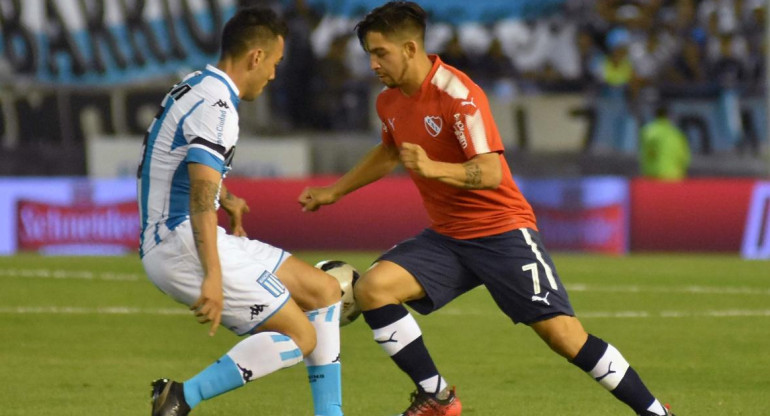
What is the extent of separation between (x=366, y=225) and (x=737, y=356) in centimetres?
961

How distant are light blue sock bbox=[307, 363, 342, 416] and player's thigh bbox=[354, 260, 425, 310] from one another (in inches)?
19.6

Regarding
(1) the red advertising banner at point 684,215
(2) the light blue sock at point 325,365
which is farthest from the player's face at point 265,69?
(1) the red advertising banner at point 684,215

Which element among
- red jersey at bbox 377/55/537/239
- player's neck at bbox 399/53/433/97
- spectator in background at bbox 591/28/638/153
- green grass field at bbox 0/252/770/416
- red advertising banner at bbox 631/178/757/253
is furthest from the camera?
spectator in background at bbox 591/28/638/153

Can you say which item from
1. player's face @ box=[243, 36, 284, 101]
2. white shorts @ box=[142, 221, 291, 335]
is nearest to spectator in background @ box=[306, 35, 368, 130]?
player's face @ box=[243, 36, 284, 101]

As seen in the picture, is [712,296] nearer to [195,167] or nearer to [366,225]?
[366,225]

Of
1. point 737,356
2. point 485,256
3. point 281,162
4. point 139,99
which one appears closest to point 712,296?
point 737,356

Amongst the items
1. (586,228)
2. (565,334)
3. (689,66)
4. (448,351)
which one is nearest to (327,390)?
(565,334)

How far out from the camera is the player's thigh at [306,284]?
6.86 metres

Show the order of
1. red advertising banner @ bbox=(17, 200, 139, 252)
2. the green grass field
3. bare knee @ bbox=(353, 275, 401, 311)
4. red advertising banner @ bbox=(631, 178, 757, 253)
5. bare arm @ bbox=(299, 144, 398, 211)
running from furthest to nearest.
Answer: red advertising banner @ bbox=(631, 178, 757, 253) → red advertising banner @ bbox=(17, 200, 139, 252) → the green grass field → bare arm @ bbox=(299, 144, 398, 211) → bare knee @ bbox=(353, 275, 401, 311)

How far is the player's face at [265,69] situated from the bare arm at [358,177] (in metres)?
1.24

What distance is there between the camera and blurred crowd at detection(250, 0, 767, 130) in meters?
24.4

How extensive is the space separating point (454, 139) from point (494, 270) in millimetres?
672

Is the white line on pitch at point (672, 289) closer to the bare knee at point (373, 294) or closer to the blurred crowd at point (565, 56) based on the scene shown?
the bare knee at point (373, 294)

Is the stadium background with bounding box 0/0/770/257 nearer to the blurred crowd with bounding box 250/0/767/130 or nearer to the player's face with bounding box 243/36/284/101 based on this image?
the blurred crowd with bounding box 250/0/767/130
